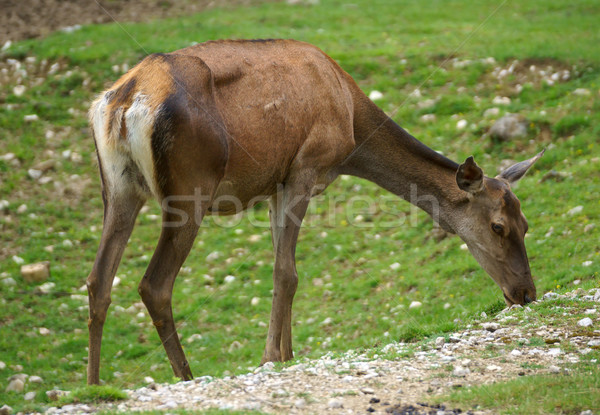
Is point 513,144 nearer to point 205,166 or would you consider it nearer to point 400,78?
point 400,78

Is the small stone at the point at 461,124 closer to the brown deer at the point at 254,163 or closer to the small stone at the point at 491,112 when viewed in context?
the small stone at the point at 491,112

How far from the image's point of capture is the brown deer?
22.8 ft

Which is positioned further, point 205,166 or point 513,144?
point 513,144

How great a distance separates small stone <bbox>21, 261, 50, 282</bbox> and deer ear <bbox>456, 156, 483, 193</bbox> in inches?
251

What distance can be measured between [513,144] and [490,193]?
14.8ft

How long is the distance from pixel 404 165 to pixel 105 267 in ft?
13.2

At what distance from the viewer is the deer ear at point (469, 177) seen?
870 centimetres

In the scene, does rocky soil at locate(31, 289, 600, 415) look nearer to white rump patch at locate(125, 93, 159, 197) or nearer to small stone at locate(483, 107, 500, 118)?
white rump patch at locate(125, 93, 159, 197)

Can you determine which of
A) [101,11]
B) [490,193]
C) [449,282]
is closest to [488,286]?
[449,282]

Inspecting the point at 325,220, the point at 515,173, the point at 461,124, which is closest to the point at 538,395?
the point at 515,173

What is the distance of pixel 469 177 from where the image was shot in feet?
29.1

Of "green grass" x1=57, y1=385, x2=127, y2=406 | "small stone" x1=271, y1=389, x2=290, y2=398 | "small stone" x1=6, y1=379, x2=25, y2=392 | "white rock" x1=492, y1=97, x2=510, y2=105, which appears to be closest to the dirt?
"white rock" x1=492, y1=97, x2=510, y2=105

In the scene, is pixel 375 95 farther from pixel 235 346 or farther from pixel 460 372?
pixel 460 372

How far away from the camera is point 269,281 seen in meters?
11.4
